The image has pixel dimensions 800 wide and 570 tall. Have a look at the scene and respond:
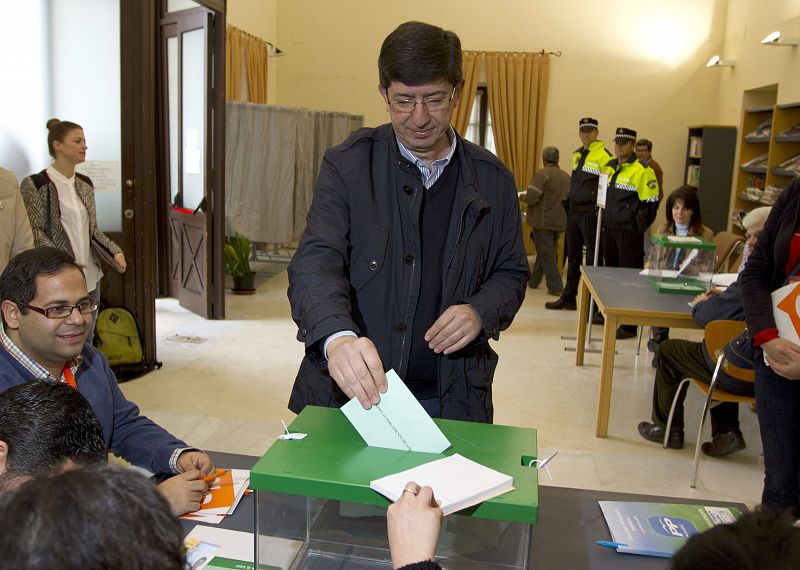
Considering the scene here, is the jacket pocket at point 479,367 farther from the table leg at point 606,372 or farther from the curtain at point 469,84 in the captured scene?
the curtain at point 469,84

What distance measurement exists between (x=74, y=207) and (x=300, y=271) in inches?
133

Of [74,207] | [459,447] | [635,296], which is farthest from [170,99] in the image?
[459,447]

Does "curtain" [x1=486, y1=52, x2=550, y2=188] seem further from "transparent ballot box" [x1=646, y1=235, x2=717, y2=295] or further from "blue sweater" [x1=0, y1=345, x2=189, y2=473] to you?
"blue sweater" [x1=0, y1=345, x2=189, y2=473]

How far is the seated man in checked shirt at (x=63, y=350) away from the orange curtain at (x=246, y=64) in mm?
6957

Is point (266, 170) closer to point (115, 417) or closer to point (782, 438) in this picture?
point (115, 417)

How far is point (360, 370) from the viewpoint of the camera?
131cm

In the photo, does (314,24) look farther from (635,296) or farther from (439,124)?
(439,124)

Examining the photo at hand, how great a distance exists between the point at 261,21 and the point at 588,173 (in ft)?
17.5

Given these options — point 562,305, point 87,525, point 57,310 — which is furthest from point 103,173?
point 87,525

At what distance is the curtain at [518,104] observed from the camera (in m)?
10.9

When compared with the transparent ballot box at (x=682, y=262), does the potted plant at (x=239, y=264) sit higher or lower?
lower

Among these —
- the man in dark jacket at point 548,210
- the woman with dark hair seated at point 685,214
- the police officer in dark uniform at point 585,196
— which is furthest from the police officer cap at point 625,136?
the man in dark jacket at point 548,210

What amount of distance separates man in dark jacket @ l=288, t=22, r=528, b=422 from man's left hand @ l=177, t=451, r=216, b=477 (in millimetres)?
242

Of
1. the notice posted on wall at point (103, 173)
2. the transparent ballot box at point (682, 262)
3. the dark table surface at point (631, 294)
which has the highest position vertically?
the notice posted on wall at point (103, 173)
